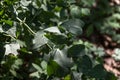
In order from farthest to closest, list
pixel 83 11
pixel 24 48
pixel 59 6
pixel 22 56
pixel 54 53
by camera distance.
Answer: pixel 83 11
pixel 22 56
pixel 59 6
pixel 24 48
pixel 54 53

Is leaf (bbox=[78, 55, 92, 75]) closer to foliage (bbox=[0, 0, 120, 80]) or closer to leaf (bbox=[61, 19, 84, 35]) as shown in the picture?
foliage (bbox=[0, 0, 120, 80])

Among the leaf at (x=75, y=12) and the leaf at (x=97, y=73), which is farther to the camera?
the leaf at (x=75, y=12)

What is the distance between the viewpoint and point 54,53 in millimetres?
1473

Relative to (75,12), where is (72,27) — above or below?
above

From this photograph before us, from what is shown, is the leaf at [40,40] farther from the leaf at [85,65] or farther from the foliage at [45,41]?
the leaf at [85,65]

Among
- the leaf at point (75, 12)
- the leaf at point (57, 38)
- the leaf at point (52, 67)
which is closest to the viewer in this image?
the leaf at point (52, 67)

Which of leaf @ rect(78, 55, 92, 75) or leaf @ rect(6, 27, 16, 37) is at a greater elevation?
leaf @ rect(6, 27, 16, 37)

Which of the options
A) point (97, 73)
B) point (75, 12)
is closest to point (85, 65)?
point (97, 73)

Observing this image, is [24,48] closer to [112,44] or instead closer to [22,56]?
[22,56]

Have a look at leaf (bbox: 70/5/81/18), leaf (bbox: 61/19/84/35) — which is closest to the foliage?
leaf (bbox: 61/19/84/35)

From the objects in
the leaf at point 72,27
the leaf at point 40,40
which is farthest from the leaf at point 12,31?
the leaf at point 72,27

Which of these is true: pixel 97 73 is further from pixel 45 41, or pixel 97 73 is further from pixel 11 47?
pixel 11 47

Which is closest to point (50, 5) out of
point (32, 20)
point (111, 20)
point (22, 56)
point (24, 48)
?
point (32, 20)

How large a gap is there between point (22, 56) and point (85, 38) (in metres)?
1.79
